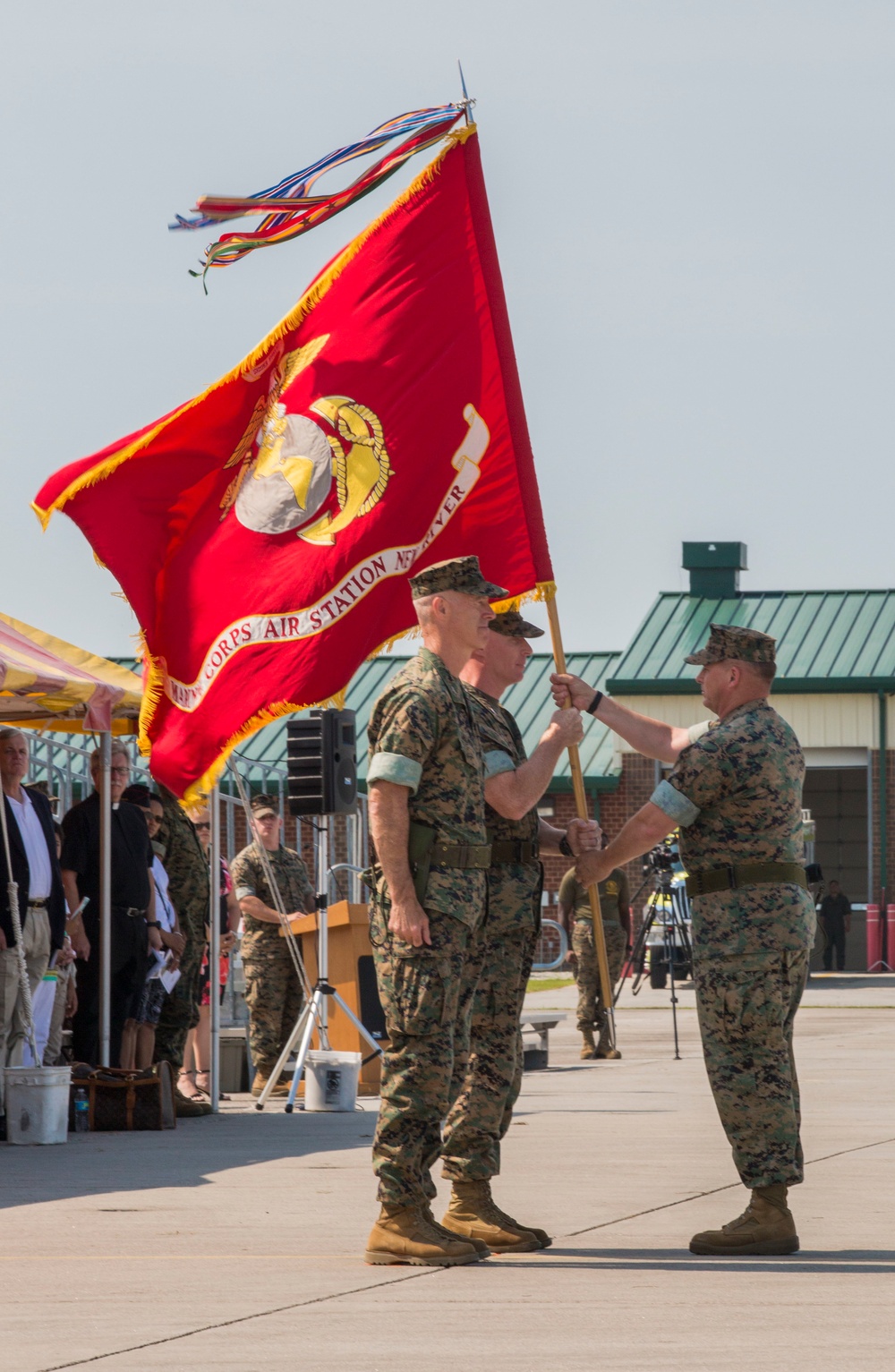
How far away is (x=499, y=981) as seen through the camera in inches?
279

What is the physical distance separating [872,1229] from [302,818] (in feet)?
22.5

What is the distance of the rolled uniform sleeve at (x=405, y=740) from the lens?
6.62 metres

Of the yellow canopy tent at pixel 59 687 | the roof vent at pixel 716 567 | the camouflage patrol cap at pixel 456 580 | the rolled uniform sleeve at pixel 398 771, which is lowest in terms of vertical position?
the rolled uniform sleeve at pixel 398 771

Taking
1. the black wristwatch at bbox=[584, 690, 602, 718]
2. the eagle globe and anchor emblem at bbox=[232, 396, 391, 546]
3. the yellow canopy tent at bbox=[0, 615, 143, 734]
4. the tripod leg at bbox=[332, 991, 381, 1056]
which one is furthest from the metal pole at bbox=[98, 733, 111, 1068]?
the black wristwatch at bbox=[584, 690, 602, 718]

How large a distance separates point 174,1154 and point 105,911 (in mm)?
2264

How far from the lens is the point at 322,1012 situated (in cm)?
1321

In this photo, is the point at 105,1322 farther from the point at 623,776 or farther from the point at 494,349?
the point at 623,776

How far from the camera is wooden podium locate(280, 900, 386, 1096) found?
46.2 feet

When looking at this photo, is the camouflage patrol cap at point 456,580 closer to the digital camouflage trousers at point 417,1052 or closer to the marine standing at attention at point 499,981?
the marine standing at attention at point 499,981

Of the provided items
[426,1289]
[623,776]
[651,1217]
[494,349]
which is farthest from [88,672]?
[623,776]

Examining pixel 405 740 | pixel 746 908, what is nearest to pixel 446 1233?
pixel 746 908

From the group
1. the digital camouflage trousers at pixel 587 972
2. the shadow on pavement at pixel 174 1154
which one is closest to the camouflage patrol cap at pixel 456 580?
the shadow on pavement at pixel 174 1154

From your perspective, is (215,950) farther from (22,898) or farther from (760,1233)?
(760,1233)

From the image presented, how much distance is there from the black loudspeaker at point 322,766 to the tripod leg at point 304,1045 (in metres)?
1.17
